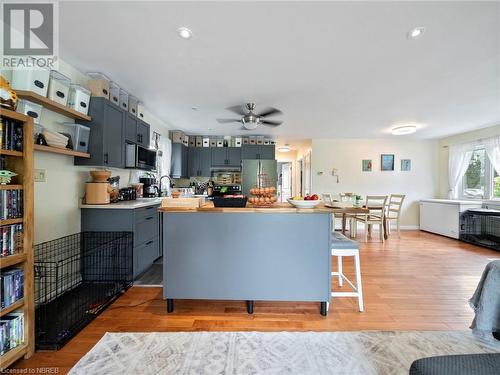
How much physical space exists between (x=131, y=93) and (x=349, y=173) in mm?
5475

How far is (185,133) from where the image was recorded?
217 inches

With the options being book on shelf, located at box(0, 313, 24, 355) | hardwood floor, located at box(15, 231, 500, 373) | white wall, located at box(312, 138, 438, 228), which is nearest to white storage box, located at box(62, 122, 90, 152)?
book on shelf, located at box(0, 313, 24, 355)

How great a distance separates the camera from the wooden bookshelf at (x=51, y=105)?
5.87 ft

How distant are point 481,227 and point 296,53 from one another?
5533 mm

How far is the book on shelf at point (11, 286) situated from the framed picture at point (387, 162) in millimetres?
7065

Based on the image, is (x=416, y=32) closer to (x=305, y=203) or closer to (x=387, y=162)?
(x=305, y=203)

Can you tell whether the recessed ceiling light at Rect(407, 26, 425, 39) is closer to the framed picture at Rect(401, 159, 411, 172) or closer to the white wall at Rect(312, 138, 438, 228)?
the white wall at Rect(312, 138, 438, 228)

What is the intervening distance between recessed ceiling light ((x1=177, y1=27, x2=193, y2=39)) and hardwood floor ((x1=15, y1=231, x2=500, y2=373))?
8.11ft

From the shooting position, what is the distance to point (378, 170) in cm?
609

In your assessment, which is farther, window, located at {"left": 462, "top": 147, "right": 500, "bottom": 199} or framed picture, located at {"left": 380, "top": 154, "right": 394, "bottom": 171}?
framed picture, located at {"left": 380, "top": 154, "right": 394, "bottom": 171}

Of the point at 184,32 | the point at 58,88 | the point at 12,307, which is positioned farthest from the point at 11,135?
the point at 184,32

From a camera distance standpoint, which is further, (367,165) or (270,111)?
(367,165)

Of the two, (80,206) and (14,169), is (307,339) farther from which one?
(80,206)

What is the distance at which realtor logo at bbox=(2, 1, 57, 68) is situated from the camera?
1673 mm
